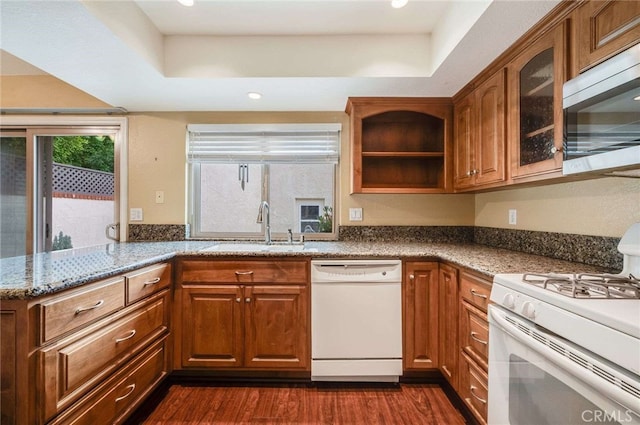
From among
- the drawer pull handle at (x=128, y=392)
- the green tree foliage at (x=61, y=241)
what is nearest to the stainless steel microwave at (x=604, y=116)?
the drawer pull handle at (x=128, y=392)

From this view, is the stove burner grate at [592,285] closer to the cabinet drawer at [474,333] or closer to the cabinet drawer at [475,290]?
the cabinet drawer at [475,290]

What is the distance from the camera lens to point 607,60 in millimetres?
1096

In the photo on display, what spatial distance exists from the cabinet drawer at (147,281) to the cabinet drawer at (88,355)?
0.25 ft

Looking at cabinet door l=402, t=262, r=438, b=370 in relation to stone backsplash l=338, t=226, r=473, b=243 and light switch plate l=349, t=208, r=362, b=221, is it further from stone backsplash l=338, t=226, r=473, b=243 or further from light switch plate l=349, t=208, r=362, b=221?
light switch plate l=349, t=208, r=362, b=221

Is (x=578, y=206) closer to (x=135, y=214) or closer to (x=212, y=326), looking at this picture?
(x=212, y=326)

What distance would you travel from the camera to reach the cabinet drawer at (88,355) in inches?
43.1

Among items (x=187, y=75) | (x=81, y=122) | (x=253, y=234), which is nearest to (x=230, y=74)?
(x=187, y=75)

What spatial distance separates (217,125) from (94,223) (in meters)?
1.39

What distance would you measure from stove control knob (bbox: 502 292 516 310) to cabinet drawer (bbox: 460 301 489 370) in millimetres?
317

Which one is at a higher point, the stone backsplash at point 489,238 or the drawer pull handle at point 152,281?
the stone backsplash at point 489,238

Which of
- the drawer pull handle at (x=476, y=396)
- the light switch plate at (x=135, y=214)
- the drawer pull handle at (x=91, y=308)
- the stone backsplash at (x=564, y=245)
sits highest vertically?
the light switch plate at (x=135, y=214)

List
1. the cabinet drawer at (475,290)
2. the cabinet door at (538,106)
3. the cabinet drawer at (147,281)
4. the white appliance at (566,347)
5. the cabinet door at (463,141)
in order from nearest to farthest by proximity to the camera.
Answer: the white appliance at (566,347)
the cabinet door at (538,106)
the cabinet drawer at (475,290)
the cabinet drawer at (147,281)
the cabinet door at (463,141)

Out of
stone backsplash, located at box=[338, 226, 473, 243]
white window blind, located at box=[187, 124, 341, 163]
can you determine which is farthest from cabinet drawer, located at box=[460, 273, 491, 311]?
white window blind, located at box=[187, 124, 341, 163]

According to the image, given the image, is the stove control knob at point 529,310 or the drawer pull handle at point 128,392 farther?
the drawer pull handle at point 128,392
